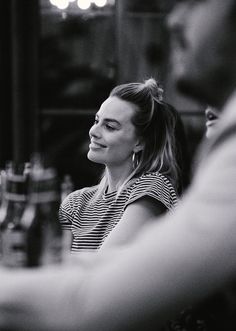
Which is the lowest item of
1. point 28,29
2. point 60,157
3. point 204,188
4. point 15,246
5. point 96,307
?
point 60,157

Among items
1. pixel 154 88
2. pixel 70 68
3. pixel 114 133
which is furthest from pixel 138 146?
pixel 70 68

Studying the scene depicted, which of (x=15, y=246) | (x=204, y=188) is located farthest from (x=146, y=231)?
(x=15, y=246)

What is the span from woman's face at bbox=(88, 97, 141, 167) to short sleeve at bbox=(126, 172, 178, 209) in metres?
0.33

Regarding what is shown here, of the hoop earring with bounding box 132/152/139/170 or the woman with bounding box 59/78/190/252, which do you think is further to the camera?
the hoop earring with bounding box 132/152/139/170

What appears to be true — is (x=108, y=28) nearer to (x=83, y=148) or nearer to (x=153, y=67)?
(x=153, y=67)

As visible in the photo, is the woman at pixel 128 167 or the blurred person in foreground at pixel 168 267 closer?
the blurred person in foreground at pixel 168 267

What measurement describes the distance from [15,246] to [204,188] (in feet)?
1.79

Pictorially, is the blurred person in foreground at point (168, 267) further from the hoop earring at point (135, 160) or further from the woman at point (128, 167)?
the hoop earring at point (135, 160)

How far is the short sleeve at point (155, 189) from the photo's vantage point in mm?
3055

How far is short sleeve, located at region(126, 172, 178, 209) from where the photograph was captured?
305 cm

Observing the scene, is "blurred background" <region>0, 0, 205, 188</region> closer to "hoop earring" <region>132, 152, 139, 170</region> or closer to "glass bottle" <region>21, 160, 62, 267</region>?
"hoop earring" <region>132, 152, 139, 170</region>

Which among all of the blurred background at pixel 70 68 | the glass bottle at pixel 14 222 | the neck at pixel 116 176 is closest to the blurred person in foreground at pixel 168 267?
the glass bottle at pixel 14 222

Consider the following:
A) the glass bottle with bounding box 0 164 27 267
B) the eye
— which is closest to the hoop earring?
the eye

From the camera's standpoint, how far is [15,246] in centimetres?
138
